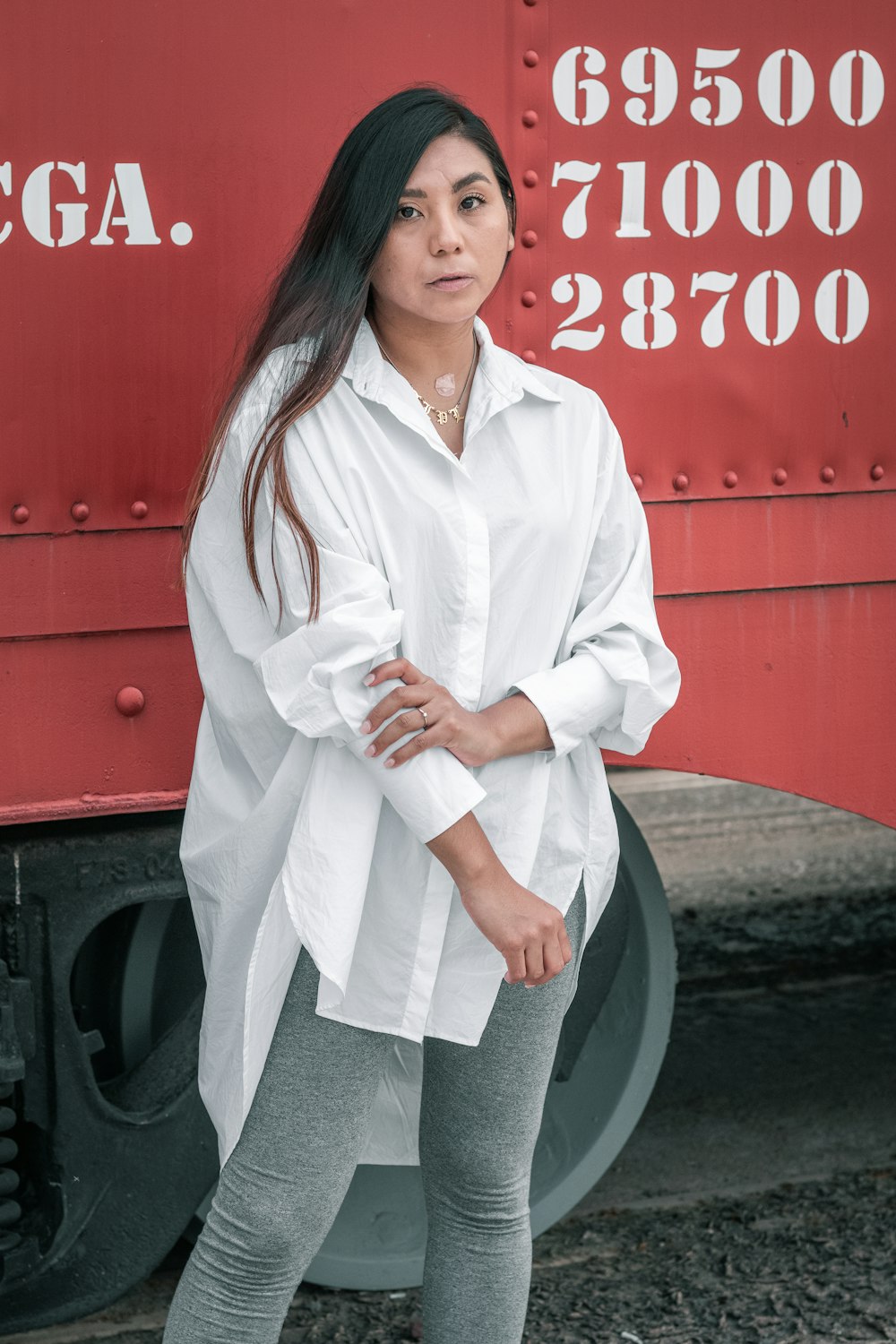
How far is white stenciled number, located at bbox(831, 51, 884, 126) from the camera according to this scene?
2.29 metres

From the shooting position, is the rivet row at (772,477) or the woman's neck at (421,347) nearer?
the woman's neck at (421,347)

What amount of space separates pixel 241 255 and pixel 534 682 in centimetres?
74

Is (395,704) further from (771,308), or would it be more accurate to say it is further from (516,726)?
(771,308)

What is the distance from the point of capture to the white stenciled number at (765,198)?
7.35 ft

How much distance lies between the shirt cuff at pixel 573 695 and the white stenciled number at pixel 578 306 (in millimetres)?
627

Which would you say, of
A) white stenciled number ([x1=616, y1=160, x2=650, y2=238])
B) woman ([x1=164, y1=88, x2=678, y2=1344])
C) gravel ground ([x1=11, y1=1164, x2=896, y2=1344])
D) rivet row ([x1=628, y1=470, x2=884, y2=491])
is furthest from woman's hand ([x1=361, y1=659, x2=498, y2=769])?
gravel ground ([x1=11, y1=1164, x2=896, y2=1344])

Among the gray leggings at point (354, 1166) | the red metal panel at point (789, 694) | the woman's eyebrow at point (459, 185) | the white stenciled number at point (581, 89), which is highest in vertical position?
the white stenciled number at point (581, 89)

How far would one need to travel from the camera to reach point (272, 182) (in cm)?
201

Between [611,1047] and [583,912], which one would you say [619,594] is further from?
[611,1047]

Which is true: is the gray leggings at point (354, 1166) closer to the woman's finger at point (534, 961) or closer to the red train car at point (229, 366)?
the woman's finger at point (534, 961)

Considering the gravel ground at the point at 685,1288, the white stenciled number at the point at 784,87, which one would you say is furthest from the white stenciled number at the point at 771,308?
the gravel ground at the point at 685,1288

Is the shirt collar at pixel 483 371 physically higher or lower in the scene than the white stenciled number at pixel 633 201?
lower

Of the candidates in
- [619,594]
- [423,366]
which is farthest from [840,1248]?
[423,366]

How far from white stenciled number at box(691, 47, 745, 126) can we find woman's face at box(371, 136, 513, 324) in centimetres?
65
